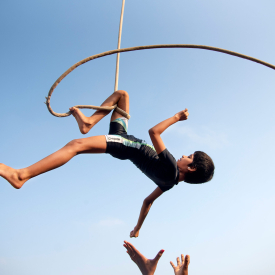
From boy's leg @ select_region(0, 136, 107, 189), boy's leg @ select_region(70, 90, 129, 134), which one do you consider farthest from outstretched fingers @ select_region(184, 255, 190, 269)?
boy's leg @ select_region(70, 90, 129, 134)

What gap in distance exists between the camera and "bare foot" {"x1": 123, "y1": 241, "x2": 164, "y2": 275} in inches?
166

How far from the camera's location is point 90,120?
13.8 feet

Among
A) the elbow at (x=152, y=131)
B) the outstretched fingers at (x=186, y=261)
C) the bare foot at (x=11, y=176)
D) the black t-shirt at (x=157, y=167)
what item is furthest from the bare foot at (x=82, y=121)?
the outstretched fingers at (x=186, y=261)

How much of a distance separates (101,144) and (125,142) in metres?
0.37

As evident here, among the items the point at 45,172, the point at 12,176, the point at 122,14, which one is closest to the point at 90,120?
the point at 45,172

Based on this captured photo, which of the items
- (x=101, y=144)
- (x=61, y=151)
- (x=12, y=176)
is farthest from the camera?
(x=101, y=144)

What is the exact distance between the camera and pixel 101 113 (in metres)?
4.35

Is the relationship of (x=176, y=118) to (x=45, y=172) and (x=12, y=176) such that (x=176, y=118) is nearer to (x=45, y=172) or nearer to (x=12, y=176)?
(x=45, y=172)

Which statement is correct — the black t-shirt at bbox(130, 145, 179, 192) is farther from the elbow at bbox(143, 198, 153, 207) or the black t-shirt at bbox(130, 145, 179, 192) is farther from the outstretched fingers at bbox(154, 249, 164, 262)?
the outstretched fingers at bbox(154, 249, 164, 262)

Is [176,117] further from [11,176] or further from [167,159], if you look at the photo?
[11,176]

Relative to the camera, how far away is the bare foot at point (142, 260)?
422 centimetres

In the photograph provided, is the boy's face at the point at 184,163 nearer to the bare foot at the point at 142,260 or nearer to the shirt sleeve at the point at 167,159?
the shirt sleeve at the point at 167,159

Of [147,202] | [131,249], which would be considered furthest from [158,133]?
[131,249]

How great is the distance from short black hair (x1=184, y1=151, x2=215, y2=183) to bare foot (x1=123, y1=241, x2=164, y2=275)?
121 centimetres
